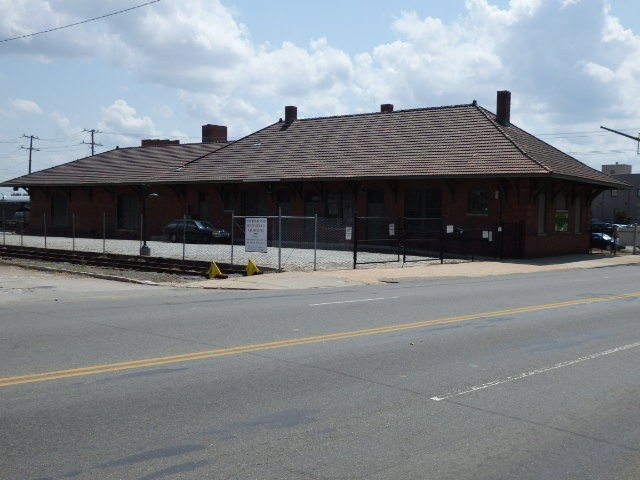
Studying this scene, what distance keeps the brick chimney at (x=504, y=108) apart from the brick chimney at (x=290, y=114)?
1389cm

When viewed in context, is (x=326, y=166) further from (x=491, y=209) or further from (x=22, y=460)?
(x=22, y=460)

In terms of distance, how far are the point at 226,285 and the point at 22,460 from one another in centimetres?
1433

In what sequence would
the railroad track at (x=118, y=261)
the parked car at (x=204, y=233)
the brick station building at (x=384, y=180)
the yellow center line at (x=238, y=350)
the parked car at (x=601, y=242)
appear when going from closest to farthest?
the yellow center line at (x=238, y=350)
the railroad track at (x=118, y=261)
the brick station building at (x=384, y=180)
the parked car at (x=204, y=233)
the parked car at (x=601, y=242)

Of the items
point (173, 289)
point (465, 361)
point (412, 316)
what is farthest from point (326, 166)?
point (465, 361)

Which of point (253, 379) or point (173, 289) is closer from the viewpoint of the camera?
point (253, 379)

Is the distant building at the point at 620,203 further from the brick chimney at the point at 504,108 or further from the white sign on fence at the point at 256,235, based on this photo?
the white sign on fence at the point at 256,235

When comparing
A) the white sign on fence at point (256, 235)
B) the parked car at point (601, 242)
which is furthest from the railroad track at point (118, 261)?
the parked car at point (601, 242)

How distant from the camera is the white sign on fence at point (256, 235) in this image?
23250mm

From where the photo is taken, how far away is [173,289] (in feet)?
59.6

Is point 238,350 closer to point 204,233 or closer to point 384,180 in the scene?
point 384,180

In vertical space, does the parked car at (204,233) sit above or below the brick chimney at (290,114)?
below

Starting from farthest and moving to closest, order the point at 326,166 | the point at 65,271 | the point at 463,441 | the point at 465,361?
1. the point at 326,166
2. the point at 65,271
3. the point at 465,361
4. the point at 463,441

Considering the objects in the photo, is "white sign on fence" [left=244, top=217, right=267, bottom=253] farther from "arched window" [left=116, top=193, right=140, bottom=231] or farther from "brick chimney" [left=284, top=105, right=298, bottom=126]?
"arched window" [left=116, top=193, right=140, bottom=231]

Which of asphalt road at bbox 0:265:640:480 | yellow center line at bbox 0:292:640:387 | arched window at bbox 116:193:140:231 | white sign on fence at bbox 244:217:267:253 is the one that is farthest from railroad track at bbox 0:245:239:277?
arched window at bbox 116:193:140:231
